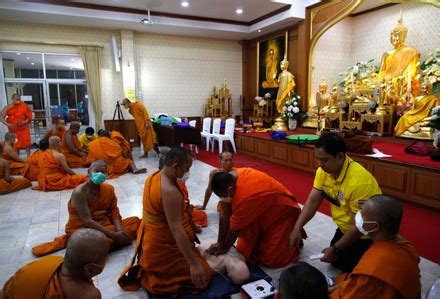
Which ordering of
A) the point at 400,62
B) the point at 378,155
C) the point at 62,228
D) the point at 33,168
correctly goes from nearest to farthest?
the point at 62,228 < the point at 378,155 < the point at 33,168 < the point at 400,62

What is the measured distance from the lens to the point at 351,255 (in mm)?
2162

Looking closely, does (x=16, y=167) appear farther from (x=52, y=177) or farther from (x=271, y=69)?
(x=271, y=69)

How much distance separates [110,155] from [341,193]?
4.20 meters

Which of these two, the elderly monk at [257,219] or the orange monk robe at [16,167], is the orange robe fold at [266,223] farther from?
the orange monk robe at [16,167]

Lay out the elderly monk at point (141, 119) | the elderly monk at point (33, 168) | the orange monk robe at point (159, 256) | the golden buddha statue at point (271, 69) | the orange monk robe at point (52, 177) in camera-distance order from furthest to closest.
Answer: the golden buddha statue at point (271, 69) < the elderly monk at point (141, 119) < the elderly monk at point (33, 168) < the orange monk robe at point (52, 177) < the orange monk robe at point (159, 256)

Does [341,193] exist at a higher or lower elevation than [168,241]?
higher

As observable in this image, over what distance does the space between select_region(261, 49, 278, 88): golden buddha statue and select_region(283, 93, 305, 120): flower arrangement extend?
48.8 inches

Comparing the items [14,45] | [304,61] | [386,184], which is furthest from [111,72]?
[386,184]

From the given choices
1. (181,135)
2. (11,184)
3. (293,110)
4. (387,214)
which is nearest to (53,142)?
(11,184)

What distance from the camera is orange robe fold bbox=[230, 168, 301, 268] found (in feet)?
7.19

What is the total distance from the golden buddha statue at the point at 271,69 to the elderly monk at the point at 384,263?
7.72m

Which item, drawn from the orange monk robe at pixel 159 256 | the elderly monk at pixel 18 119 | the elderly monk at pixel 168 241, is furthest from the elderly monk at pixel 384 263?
the elderly monk at pixel 18 119

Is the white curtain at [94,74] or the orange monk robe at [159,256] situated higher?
the white curtain at [94,74]

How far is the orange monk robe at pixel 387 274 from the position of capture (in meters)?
1.25
